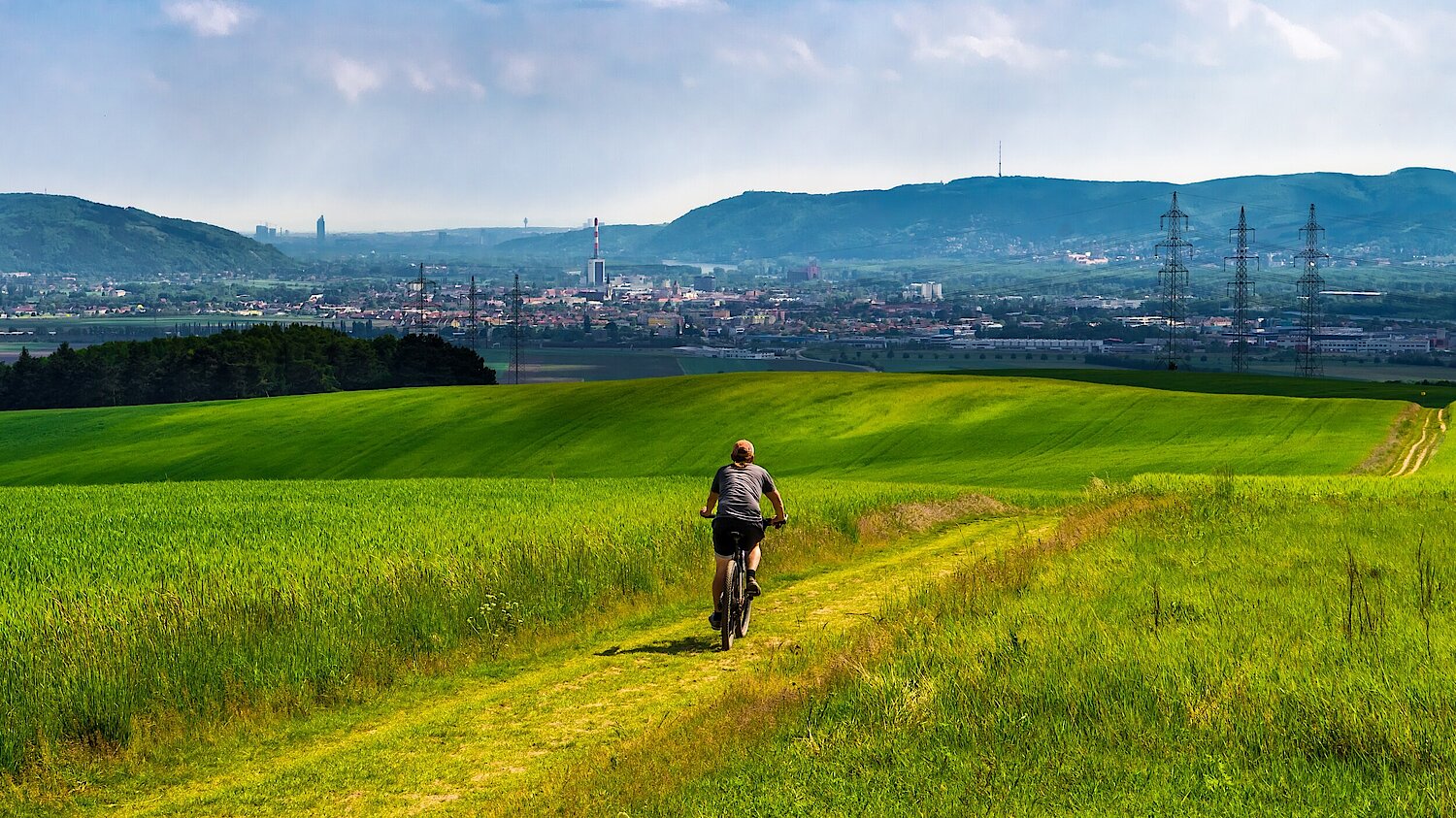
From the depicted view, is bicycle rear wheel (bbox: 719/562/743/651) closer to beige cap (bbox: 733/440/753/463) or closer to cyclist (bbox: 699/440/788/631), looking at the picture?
cyclist (bbox: 699/440/788/631)

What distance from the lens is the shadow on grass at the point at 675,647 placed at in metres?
17.6

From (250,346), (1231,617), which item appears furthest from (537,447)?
(250,346)

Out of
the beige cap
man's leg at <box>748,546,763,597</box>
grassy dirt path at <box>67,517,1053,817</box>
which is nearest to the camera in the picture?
grassy dirt path at <box>67,517,1053,817</box>

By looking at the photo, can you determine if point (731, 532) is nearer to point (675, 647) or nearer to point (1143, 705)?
point (675, 647)

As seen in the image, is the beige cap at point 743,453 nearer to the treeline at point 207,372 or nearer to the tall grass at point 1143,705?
the tall grass at point 1143,705

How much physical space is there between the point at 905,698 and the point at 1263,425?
5384 centimetres

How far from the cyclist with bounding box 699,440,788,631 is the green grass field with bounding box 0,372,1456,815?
3.96 ft

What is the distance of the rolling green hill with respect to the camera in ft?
177

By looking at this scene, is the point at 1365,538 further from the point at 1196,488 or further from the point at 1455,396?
the point at 1455,396

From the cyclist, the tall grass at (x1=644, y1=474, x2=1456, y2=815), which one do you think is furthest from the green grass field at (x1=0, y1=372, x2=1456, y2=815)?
the cyclist

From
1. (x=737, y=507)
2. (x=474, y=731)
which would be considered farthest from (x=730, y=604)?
(x=474, y=731)

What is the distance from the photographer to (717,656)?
1723 cm

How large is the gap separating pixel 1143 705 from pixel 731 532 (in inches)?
287

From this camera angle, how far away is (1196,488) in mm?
31266
